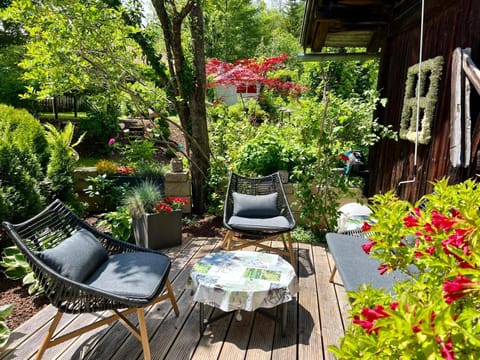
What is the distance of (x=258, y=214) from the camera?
3162 mm

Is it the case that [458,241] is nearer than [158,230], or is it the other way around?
[458,241]

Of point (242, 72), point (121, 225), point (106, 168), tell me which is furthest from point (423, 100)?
point (242, 72)

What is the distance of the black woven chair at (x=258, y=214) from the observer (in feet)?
9.34

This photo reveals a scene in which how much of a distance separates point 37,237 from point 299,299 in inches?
74.6

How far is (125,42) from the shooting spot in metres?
3.72

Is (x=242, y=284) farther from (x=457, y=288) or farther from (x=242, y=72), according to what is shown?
(x=242, y=72)

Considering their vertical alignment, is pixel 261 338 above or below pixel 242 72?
below

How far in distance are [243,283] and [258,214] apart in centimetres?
129

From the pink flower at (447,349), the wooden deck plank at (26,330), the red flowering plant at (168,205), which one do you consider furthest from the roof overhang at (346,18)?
the wooden deck plank at (26,330)

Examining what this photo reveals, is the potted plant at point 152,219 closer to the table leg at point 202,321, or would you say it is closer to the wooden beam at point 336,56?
the table leg at point 202,321

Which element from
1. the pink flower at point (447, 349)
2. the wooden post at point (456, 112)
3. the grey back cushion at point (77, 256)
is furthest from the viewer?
the wooden post at point (456, 112)

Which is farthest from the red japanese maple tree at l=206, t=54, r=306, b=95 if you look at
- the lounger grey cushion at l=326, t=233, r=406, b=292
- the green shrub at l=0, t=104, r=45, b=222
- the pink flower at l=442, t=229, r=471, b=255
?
the pink flower at l=442, t=229, r=471, b=255

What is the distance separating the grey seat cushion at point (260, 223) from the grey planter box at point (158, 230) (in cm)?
71

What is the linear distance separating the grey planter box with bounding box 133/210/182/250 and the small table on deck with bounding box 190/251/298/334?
1230mm
